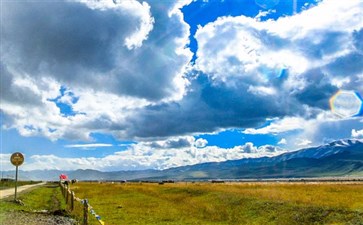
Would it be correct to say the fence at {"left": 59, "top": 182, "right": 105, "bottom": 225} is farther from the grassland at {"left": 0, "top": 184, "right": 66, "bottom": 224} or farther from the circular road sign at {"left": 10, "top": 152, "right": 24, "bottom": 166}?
the circular road sign at {"left": 10, "top": 152, "right": 24, "bottom": 166}

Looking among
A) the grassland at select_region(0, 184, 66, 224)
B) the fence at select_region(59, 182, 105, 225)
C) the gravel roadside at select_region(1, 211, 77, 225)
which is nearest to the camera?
the fence at select_region(59, 182, 105, 225)

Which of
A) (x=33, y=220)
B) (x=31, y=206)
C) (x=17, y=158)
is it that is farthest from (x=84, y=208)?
(x=17, y=158)

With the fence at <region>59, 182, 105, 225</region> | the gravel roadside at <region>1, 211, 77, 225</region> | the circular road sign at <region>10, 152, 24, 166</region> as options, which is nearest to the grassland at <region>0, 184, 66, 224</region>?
the gravel roadside at <region>1, 211, 77, 225</region>

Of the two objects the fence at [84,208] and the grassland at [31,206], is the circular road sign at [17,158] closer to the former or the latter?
the grassland at [31,206]

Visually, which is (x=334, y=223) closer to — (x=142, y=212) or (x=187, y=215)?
(x=187, y=215)

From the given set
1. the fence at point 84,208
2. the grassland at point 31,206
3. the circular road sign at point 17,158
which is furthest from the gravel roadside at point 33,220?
the circular road sign at point 17,158

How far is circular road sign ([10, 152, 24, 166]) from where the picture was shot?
163ft

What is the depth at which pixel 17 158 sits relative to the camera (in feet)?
165

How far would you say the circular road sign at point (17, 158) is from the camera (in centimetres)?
4975

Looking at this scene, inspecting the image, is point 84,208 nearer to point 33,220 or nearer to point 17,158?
point 33,220

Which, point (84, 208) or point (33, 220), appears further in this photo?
point (33, 220)

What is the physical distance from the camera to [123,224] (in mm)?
33188

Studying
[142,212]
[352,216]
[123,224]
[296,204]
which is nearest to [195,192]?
[142,212]

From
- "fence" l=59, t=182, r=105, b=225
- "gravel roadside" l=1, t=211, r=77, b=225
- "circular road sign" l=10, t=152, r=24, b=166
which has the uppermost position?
"circular road sign" l=10, t=152, r=24, b=166
